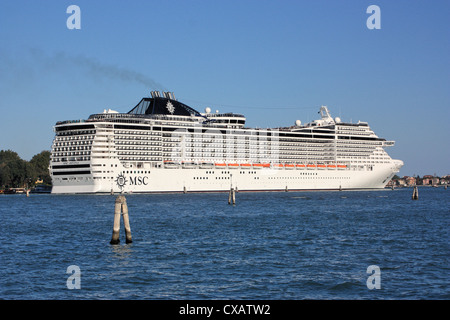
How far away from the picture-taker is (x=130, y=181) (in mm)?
90000

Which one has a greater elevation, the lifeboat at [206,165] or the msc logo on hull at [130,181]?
the lifeboat at [206,165]

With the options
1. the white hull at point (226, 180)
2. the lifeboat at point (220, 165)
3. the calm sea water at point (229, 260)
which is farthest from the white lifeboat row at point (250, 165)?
the calm sea water at point (229, 260)

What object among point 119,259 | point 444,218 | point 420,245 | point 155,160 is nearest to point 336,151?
point 155,160

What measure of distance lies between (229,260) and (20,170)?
129m

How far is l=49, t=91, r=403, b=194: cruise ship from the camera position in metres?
89.4

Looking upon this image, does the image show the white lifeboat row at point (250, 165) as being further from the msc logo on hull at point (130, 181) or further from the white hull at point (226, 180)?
the msc logo on hull at point (130, 181)

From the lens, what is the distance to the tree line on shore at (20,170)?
141 m

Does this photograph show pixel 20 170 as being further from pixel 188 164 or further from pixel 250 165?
pixel 250 165

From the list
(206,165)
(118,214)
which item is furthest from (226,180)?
(118,214)

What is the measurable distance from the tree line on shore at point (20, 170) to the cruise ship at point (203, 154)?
5234cm

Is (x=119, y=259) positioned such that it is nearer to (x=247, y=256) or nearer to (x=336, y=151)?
(x=247, y=256)

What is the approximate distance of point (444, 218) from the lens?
46.0 m

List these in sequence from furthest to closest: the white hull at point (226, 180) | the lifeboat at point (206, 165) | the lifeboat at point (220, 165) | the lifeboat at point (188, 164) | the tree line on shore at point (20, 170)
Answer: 1. the tree line on shore at point (20, 170)
2. the lifeboat at point (220, 165)
3. the lifeboat at point (206, 165)
4. the lifeboat at point (188, 164)
5. the white hull at point (226, 180)
